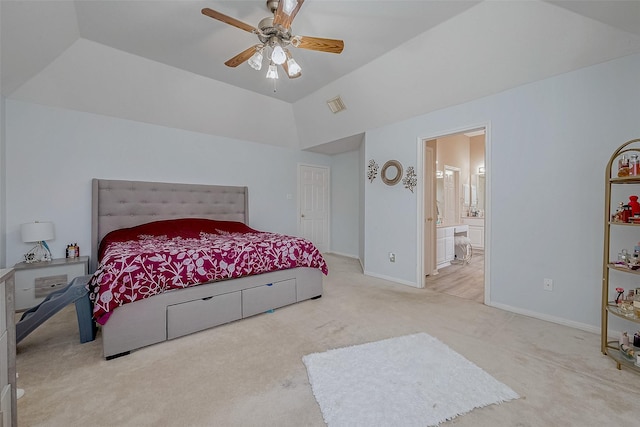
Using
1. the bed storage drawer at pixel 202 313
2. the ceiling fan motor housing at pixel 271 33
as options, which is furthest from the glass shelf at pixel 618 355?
the ceiling fan motor housing at pixel 271 33

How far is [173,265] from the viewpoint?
2.23 m

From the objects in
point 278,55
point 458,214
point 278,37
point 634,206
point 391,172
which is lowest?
point 458,214

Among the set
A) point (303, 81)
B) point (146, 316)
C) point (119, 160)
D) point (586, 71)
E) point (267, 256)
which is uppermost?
point (303, 81)

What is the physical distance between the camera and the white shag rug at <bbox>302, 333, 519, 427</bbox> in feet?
4.69

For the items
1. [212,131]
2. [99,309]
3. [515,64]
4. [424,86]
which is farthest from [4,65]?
[515,64]

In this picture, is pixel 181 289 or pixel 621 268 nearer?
pixel 621 268

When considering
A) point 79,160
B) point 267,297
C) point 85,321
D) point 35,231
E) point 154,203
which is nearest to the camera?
point 85,321

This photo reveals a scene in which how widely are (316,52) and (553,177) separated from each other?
281 cm

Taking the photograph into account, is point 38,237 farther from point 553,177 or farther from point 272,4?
point 553,177

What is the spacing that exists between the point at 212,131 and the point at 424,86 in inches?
130

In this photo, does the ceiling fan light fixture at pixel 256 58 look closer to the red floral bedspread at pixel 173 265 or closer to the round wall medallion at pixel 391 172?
the red floral bedspread at pixel 173 265

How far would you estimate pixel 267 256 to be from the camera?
277 cm

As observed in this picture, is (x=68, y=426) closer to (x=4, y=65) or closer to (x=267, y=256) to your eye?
Answer: (x=267, y=256)

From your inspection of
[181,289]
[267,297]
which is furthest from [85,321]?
[267,297]
